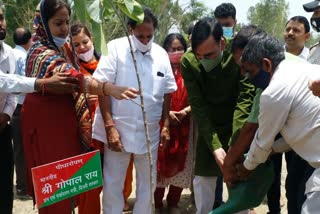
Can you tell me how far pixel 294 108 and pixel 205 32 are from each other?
36.8 inches

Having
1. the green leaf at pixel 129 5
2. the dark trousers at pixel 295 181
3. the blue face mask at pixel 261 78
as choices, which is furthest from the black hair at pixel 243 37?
the green leaf at pixel 129 5

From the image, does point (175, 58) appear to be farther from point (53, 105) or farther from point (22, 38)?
point (22, 38)

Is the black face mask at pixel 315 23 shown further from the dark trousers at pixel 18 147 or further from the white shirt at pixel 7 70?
the dark trousers at pixel 18 147

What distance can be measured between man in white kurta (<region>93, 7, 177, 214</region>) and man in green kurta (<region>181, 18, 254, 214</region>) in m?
0.24

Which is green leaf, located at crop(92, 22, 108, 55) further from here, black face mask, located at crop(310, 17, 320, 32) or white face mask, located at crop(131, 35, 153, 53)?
black face mask, located at crop(310, 17, 320, 32)

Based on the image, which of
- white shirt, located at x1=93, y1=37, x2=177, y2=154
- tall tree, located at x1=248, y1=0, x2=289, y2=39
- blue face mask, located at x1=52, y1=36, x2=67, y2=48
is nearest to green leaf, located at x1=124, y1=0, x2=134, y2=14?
blue face mask, located at x1=52, y1=36, x2=67, y2=48

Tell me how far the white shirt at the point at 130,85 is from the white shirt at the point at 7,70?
0.56m

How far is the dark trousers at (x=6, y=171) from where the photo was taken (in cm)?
280

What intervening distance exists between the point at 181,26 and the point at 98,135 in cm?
1897

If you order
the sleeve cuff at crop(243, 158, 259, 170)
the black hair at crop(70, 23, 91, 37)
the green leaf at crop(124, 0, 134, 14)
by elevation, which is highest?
the green leaf at crop(124, 0, 134, 14)

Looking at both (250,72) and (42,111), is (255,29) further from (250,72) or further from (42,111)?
(42,111)

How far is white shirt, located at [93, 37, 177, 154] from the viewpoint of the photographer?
9.55 ft

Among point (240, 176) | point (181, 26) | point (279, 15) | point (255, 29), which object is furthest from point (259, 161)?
point (279, 15)

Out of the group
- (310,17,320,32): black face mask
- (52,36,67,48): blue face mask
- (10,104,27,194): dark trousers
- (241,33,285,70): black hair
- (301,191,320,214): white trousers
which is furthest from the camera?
(10,104,27,194): dark trousers
